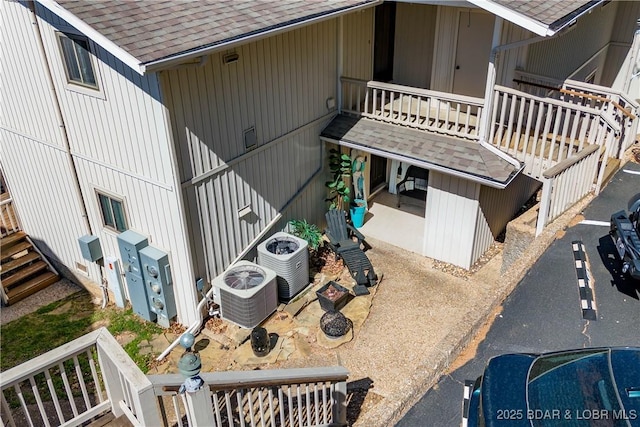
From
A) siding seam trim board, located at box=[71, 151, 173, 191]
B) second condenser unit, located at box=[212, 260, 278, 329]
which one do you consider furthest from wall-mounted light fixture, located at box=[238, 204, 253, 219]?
siding seam trim board, located at box=[71, 151, 173, 191]

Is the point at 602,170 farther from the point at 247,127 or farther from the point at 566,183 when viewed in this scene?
the point at 247,127

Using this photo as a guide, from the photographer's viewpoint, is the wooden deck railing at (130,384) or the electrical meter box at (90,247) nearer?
the wooden deck railing at (130,384)

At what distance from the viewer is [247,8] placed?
7922mm

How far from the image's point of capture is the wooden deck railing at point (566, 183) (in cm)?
770

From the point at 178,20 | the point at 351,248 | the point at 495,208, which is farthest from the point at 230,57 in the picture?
the point at 495,208

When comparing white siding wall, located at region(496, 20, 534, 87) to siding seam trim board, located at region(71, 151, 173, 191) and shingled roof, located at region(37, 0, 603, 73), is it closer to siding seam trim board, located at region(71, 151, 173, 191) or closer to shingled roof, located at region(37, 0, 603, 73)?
shingled roof, located at region(37, 0, 603, 73)

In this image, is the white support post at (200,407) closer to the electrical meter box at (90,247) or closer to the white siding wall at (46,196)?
the electrical meter box at (90,247)

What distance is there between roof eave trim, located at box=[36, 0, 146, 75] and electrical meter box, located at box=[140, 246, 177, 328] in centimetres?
318

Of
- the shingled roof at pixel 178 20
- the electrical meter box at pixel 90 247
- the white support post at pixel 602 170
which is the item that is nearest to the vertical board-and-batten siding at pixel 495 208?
the white support post at pixel 602 170

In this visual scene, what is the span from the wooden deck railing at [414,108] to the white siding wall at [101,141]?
4.58m

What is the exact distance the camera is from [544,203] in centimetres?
777

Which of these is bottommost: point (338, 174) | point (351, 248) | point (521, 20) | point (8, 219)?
point (351, 248)

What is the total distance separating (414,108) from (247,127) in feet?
13.9

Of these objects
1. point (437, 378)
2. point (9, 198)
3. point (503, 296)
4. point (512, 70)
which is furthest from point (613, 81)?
point (9, 198)
